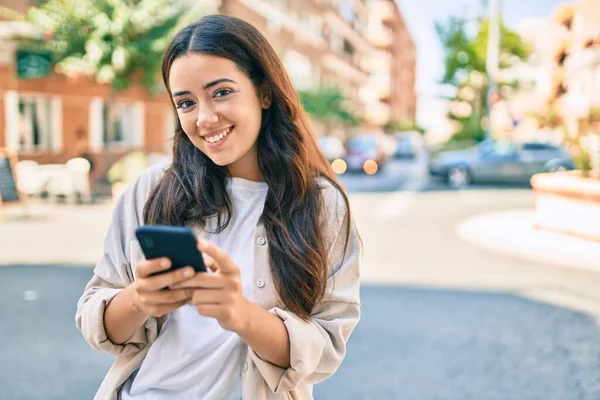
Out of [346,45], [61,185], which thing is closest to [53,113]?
[61,185]

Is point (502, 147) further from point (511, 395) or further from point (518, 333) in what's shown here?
point (511, 395)

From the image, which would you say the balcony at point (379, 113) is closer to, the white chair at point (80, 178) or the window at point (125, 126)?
the window at point (125, 126)

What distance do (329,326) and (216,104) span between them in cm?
58

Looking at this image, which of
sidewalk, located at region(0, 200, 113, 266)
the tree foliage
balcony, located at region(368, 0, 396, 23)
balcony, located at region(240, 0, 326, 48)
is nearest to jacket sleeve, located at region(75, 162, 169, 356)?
sidewalk, located at region(0, 200, 113, 266)

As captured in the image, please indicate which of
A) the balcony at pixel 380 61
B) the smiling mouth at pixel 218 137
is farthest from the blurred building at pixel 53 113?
the balcony at pixel 380 61

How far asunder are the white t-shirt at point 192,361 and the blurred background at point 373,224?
9.40 ft

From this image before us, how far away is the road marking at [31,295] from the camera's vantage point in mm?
6410

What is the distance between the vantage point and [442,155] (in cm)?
2214

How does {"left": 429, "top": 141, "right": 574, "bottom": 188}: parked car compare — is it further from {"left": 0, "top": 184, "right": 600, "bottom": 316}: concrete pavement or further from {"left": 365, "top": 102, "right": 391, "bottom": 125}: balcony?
{"left": 365, "top": 102, "right": 391, "bottom": 125}: balcony

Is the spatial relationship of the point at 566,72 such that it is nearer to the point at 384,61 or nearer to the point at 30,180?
the point at 384,61

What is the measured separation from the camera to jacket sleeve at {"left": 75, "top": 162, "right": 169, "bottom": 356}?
1.54 m

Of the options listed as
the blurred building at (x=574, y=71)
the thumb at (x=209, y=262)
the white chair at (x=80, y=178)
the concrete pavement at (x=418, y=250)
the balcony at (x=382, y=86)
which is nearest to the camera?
the thumb at (x=209, y=262)

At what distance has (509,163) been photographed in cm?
2098

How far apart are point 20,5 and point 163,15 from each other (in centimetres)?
479
